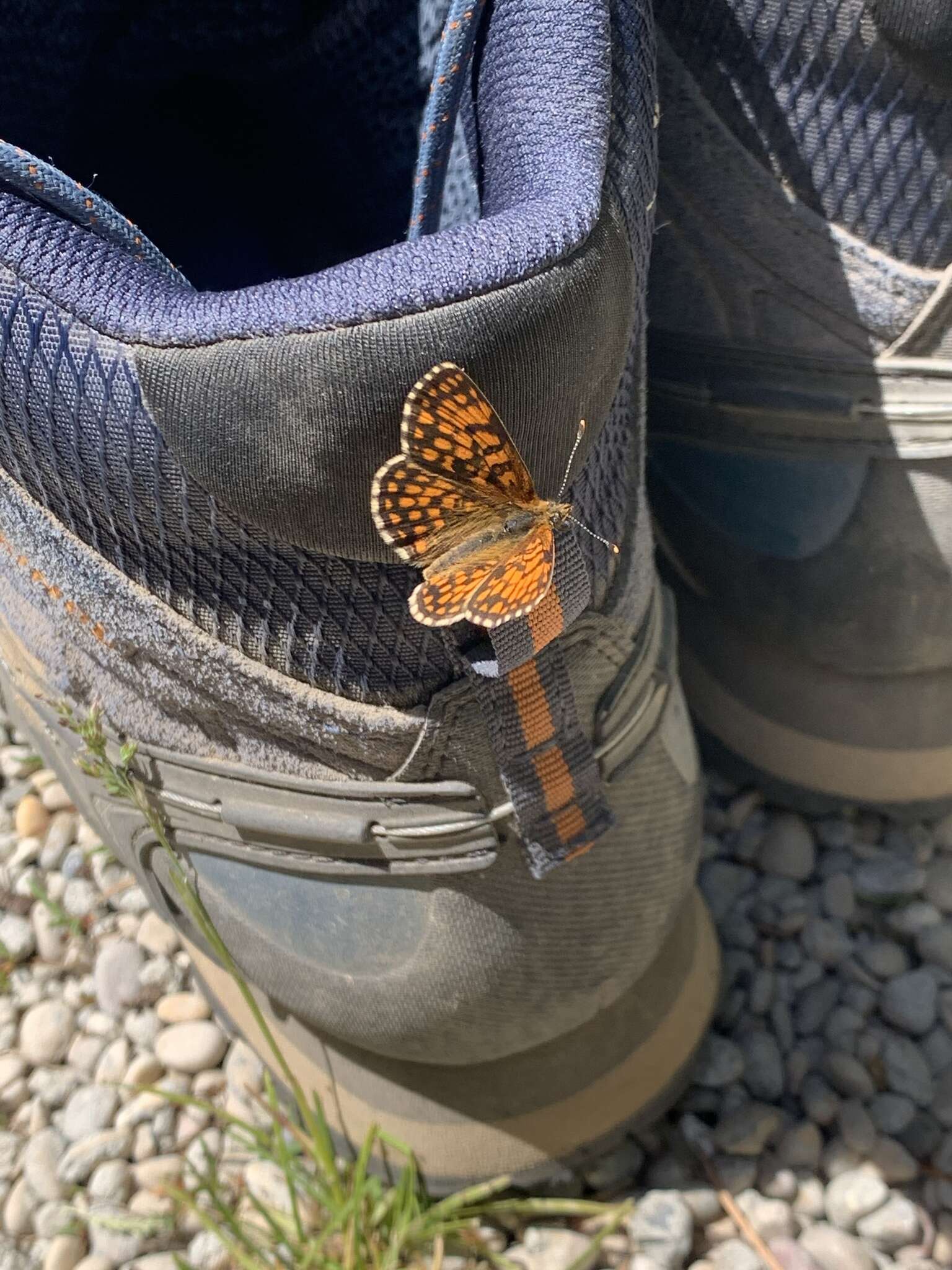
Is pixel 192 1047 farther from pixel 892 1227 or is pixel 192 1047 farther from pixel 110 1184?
pixel 892 1227

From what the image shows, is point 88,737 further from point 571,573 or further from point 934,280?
point 934,280

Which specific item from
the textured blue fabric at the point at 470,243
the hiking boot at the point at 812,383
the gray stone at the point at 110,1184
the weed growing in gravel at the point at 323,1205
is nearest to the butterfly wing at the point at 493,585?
the textured blue fabric at the point at 470,243

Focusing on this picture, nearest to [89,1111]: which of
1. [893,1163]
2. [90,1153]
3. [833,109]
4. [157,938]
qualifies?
[90,1153]

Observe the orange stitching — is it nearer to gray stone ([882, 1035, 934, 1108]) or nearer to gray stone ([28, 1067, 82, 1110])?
gray stone ([28, 1067, 82, 1110])

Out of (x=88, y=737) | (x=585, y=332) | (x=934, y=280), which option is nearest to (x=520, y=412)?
(x=585, y=332)

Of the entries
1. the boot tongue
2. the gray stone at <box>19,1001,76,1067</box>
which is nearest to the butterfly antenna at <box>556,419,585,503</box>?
the boot tongue

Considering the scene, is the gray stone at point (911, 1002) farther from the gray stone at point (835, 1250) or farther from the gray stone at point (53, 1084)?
the gray stone at point (53, 1084)

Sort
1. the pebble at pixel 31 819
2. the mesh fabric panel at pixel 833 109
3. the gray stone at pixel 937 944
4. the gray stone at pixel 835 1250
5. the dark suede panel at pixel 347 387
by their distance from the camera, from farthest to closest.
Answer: the pebble at pixel 31 819, the gray stone at pixel 937 944, the gray stone at pixel 835 1250, the mesh fabric panel at pixel 833 109, the dark suede panel at pixel 347 387

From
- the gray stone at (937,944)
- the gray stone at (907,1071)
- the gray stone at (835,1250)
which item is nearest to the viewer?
the gray stone at (835,1250)
